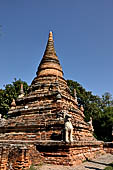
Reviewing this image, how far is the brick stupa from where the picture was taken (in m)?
7.51

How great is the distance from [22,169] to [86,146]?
15.3 ft

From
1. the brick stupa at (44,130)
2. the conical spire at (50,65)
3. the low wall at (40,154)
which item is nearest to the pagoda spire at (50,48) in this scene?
the conical spire at (50,65)

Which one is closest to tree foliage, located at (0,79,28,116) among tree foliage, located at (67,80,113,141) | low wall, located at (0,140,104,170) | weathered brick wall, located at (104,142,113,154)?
tree foliage, located at (67,80,113,141)

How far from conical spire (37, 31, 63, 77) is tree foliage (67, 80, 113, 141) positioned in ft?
36.5

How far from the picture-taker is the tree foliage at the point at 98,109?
26.7 m

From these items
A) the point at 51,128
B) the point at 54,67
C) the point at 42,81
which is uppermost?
the point at 54,67

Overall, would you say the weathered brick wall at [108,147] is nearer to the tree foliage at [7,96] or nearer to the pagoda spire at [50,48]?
the pagoda spire at [50,48]

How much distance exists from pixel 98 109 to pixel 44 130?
927 inches

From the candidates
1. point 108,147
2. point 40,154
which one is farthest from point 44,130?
point 108,147

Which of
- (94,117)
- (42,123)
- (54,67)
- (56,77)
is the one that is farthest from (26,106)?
(94,117)

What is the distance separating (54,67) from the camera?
15.7m

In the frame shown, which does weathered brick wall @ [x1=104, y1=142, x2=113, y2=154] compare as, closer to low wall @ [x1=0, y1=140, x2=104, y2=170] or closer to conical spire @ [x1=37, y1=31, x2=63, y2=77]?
low wall @ [x1=0, y1=140, x2=104, y2=170]

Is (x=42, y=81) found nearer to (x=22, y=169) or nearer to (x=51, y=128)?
(x=51, y=128)

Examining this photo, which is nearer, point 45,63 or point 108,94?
point 45,63
